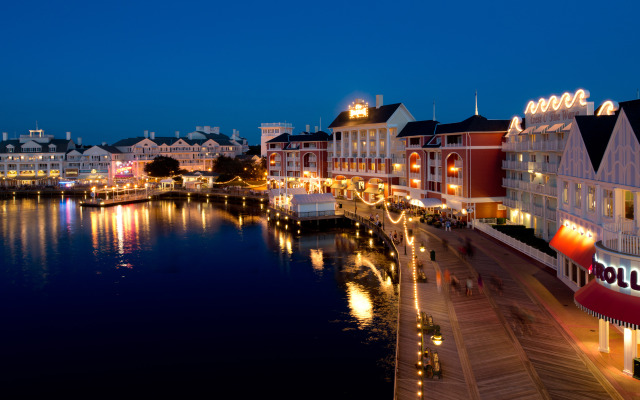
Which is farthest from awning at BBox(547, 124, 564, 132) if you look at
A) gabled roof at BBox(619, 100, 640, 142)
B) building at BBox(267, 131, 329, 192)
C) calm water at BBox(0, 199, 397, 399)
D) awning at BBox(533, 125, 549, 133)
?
building at BBox(267, 131, 329, 192)

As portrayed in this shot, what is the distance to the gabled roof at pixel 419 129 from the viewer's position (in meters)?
71.5

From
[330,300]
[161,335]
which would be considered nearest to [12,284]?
[161,335]

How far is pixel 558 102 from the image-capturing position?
153ft

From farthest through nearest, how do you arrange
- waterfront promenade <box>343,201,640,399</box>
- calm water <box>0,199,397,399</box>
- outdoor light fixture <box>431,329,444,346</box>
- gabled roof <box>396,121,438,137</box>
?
1. gabled roof <box>396,121,438,137</box>
2. calm water <box>0,199,397,399</box>
3. outdoor light fixture <box>431,329,444,346</box>
4. waterfront promenade <box>343,201,640,399</box>

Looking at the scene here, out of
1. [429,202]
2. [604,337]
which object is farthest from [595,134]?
[429,202]

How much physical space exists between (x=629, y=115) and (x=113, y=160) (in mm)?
153527

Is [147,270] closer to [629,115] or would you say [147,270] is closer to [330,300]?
[330,300]

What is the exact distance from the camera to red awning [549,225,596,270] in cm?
2705

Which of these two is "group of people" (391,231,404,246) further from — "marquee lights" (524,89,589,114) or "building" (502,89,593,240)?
"marquee lights" (524,89,589,114)

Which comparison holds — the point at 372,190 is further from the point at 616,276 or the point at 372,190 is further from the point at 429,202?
the point at 616,276

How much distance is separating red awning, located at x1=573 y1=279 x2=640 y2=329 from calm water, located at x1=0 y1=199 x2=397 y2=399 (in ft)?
33.1

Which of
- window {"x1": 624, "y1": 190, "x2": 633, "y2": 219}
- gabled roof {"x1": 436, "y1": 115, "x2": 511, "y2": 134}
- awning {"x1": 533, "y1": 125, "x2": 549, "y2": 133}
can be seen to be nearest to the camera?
window {"x1": 624, "y1": 190, "x2": 633, "y2": 219}

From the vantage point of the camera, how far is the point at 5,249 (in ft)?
200

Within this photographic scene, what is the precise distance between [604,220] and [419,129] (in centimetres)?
4955
